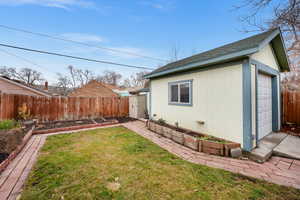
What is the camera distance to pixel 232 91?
11.6 feet

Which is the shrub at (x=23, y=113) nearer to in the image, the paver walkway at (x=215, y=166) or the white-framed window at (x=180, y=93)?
the paver walkway at (x=215, y=166)

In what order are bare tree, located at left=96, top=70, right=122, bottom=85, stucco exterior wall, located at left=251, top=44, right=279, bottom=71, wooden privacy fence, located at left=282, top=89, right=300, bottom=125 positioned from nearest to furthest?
1. stucco exterior wall, located at left=251, top=44, right=279, bottom=71
2. wooden privacy fence, located at left=282, top=89, right=300, bottom=125
3. bare tree, located at left=96, top=70, right=122, bottom=85

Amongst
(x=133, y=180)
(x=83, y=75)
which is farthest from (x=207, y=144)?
(x=83, y=75)

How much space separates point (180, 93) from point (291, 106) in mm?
5430

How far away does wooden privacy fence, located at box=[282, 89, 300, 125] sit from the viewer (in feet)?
18.2

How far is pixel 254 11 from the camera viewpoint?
350cm

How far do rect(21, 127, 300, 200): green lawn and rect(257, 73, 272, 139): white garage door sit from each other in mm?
2709

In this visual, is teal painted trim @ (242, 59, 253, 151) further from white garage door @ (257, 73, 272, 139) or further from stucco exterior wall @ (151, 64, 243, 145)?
white garage door @ (257, 73, 272, 139)

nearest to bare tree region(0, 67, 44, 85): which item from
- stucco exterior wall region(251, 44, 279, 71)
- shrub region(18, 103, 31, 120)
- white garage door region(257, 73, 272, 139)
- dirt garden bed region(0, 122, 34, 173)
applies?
shrub region(18, 103, 31, 120)

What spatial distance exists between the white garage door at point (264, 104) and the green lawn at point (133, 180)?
2709mm

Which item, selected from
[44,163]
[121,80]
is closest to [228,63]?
[44,163]

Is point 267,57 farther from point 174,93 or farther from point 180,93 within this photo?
point 174,93

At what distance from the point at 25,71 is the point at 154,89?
1168 inches

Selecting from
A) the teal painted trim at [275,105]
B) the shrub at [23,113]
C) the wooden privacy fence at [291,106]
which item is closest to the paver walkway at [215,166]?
the teal painted trim at [275,105]
